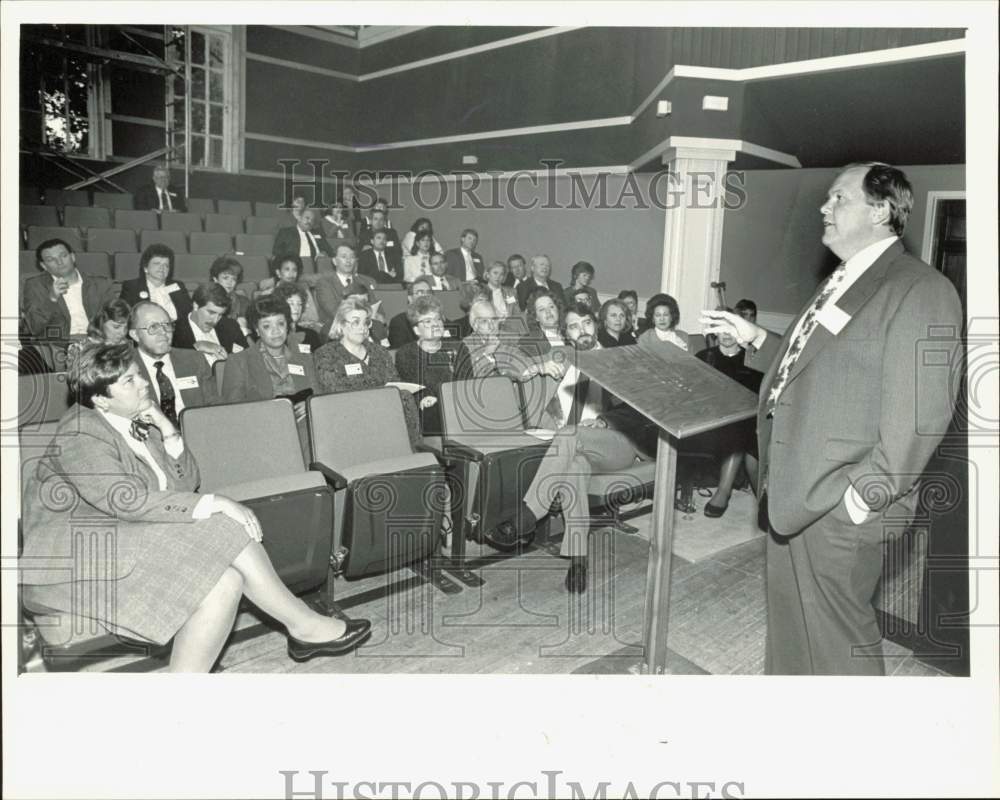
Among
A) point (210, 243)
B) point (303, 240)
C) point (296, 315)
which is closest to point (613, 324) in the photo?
point (296, 315)

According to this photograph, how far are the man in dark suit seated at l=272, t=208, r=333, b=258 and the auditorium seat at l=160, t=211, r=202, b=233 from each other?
1418 millimetres

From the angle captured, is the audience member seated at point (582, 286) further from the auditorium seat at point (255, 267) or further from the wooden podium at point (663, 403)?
the wooden podium at point (663, 403)

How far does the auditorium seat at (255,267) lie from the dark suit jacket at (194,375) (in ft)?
11.8

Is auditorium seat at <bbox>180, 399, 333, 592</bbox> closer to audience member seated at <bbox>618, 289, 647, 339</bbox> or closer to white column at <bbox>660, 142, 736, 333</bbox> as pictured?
audience member seated at <bbox>618, 289, 647, 339</bbox>

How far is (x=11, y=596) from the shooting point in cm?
189

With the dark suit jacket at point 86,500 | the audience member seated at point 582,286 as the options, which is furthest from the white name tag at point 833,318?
the audience member seated at point 582,286

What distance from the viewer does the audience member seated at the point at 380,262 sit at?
602 cm

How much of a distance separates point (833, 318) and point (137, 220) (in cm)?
656

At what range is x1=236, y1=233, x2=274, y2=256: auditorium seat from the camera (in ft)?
22.5

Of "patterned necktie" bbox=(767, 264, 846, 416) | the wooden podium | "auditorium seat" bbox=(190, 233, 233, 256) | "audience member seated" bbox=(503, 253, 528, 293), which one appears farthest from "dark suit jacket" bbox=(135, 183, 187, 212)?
"patterned necktie" bbox=(767, 264, 846, 416)

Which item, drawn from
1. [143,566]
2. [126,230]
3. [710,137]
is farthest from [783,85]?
[126,230]

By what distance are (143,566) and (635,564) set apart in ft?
6.41

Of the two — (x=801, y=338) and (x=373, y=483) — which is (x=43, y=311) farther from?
(x=801, y=338)

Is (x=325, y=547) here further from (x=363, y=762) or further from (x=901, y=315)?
(x=901, y=315)
